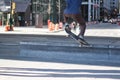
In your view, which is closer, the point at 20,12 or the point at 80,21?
the point at 80,21

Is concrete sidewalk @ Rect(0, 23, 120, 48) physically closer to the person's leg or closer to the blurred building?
the person's leg

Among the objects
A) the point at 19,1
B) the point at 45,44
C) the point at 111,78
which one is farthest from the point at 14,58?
the point at 19,1

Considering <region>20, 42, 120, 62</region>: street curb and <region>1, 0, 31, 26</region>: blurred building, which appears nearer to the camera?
<region>20, 42, 120, 62</region>: street curb

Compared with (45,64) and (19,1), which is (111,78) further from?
(19,1)

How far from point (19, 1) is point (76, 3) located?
6701 cm

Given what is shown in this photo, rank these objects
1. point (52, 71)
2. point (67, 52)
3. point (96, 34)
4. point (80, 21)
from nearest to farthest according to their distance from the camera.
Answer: point (52, 71) < point (80, 21) < point (67, 52) < point (96, 34)

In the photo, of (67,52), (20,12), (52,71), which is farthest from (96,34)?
(20,12)

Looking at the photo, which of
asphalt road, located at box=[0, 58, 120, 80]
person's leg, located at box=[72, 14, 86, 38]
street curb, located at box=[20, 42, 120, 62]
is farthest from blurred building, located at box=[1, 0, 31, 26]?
asphalt road, located at box=[0, 58, 120, 80]

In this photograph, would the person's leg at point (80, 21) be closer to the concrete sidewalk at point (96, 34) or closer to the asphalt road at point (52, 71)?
the concrete sidewalk at point (96, 34)

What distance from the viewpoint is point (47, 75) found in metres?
10.3

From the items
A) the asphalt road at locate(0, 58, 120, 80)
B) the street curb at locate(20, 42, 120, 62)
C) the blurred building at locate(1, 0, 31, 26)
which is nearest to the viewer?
the asphalt road at locate(0, 58, 120, 80)

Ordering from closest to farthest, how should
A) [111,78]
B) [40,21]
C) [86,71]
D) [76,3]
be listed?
1. [111,78]
2. [86,71]
3. [76,3]
4. [40,21]

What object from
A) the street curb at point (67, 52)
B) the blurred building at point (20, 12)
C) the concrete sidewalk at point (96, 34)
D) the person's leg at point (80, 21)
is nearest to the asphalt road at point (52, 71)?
the street curb at point (67, 52)

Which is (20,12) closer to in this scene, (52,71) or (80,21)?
(80,21)
